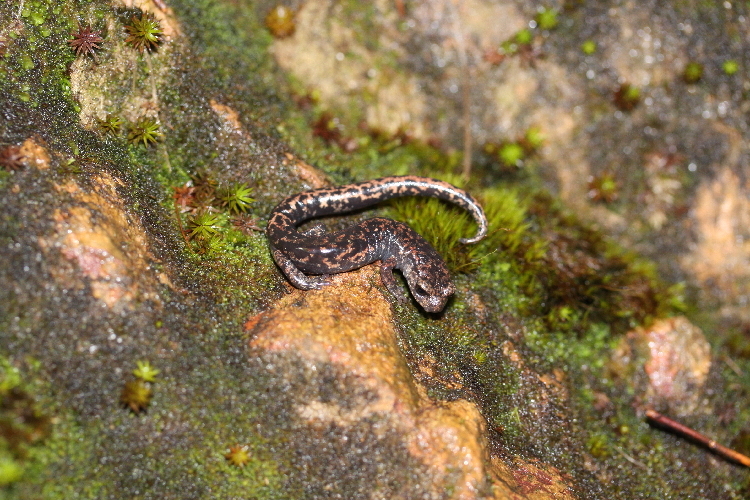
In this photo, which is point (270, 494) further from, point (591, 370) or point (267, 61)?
point (267, 61)

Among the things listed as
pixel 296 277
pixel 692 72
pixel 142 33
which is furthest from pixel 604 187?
pixel 142 33

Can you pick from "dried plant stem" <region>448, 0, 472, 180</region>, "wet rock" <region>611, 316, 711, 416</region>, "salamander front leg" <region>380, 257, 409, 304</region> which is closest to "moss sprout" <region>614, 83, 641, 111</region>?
"dried plant stem" <region>448, 0, 472, 180</region>

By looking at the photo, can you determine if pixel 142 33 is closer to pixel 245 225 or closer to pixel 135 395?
pixel 245 225

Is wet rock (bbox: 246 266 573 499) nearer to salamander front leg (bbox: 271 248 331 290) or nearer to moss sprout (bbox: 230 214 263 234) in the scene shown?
salamander front leg (bbox: 271 248 331 290)

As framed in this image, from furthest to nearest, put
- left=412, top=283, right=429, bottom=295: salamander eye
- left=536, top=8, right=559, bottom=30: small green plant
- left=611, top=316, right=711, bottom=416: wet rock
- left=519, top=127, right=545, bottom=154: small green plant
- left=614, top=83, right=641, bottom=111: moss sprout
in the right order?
left=519, top=127, right=545, bottom=154: small green plant → left=614, top=83, right=641, bottom=111: moss sprout → left=536, top=8, right=559, bottom=30: small green plant → left=611, top=316, right=711, bottom=416: wet rock → left=412, top=283, right=429, bottom=295: salamander eye

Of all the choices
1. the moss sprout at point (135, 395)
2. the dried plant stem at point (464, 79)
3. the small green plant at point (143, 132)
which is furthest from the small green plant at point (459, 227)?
the moss sprout at point (135, 395)
